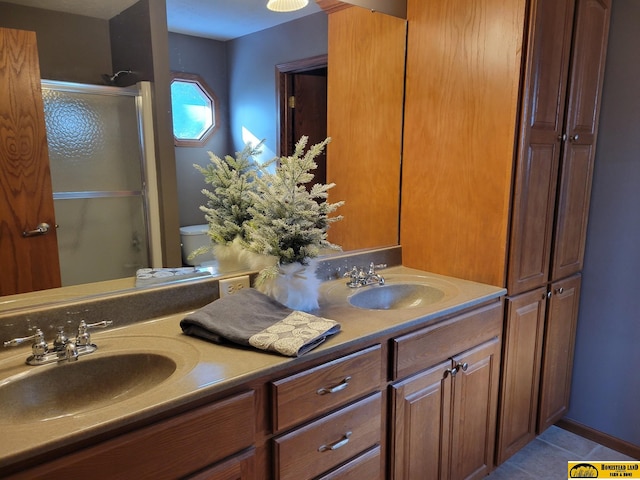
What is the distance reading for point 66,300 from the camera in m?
1.28

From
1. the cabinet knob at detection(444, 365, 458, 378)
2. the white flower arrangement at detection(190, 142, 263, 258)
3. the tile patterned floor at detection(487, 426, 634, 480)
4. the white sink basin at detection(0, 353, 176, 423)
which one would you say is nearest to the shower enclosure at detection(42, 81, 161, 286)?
the white flower arrangement at detection(190, 142, 263, 258)

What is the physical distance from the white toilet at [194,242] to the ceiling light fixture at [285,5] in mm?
882

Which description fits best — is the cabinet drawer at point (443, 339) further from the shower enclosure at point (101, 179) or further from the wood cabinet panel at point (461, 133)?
the shower enclosure at point (101, 179)

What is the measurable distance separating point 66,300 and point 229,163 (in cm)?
69

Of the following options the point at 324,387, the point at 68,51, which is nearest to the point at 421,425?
the point at 324,387

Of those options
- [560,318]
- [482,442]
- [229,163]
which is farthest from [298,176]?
[560,318]

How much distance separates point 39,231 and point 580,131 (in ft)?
6.89

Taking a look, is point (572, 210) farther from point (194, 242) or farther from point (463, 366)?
point (194, 242)

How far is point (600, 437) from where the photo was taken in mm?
2252

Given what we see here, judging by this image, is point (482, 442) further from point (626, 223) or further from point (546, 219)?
point (626, 223)

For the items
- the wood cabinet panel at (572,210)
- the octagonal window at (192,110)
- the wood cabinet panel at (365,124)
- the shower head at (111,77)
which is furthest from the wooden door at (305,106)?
the wood cabinet panel at (572,210)

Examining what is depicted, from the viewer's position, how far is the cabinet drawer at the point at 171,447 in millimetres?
851

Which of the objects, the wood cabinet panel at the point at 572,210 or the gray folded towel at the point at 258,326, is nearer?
the gray folded towel at the point at 258,326

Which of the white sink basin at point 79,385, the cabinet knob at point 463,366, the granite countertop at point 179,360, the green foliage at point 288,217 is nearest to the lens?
the granite countertop at point 179,360
